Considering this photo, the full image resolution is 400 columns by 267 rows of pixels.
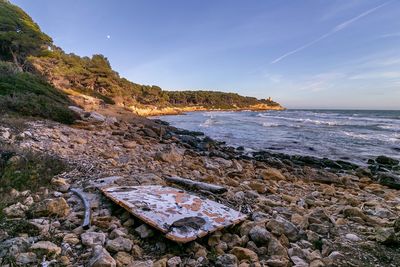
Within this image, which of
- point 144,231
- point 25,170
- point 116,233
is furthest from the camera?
point 25,170

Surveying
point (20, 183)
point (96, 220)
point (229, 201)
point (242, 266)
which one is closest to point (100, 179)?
point (20, 183)

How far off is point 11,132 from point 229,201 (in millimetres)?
5847

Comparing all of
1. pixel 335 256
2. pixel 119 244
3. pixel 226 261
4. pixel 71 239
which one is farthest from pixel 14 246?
pixel 335 256

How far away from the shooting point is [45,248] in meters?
2.54

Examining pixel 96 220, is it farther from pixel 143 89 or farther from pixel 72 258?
pixel 143 89

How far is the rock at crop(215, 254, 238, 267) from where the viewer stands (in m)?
2.69

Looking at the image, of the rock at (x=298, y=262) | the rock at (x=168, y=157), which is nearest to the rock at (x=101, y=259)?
the rock at (x=298, y=262)

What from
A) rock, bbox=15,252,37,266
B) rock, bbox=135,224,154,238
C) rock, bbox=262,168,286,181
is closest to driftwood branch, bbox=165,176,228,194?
rock, bbox=135,224,154,238

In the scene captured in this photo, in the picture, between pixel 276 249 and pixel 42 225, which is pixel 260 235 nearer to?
pixel 276 249

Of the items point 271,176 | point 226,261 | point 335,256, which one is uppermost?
point 226,261

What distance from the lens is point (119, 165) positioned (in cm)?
642

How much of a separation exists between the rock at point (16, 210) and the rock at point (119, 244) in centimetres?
126

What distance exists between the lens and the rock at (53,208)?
328 centimetres

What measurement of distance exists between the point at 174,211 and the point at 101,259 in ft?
4.00
